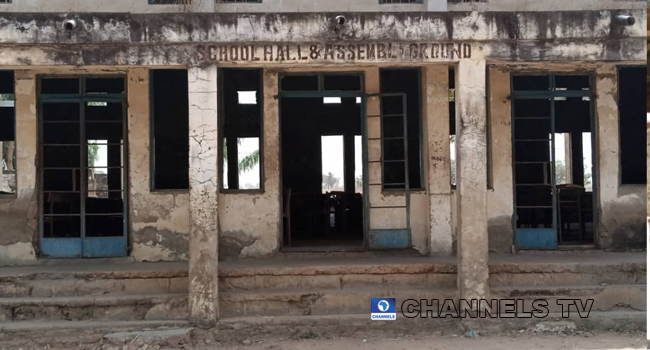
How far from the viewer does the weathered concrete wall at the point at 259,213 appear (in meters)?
8.48

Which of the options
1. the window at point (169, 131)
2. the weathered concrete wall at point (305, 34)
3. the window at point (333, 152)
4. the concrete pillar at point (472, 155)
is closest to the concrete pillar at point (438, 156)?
the concrete pillar at point (472, 155)

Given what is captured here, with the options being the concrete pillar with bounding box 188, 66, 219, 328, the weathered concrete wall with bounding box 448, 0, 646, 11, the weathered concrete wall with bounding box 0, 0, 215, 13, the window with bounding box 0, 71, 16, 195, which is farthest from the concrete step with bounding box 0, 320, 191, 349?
the weathered concrete wall with bounding box 448, 0, 646, 11

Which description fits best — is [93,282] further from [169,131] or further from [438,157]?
[438,157]

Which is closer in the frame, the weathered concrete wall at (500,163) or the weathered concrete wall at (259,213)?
the weathered concrete wall at (259,213)

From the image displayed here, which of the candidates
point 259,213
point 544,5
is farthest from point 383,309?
point 544,5

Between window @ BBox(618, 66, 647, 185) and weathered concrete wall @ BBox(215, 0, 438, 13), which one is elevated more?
A: weathered concrete wall @ BBox(215, 0, 438, 13)

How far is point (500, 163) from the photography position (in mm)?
8773

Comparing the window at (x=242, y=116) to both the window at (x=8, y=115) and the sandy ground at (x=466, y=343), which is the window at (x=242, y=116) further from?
the window at (x=8, y=115)

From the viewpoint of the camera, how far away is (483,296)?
6.89 m

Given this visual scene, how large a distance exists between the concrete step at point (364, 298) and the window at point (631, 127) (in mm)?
2283

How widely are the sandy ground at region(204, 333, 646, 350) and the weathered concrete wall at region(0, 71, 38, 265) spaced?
3.53 meters

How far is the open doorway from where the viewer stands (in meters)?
11.2

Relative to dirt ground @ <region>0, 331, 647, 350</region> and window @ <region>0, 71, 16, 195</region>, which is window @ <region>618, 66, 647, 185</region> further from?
window @ <region>0, 71, 16, 195</region>

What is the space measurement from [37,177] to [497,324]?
654cm
